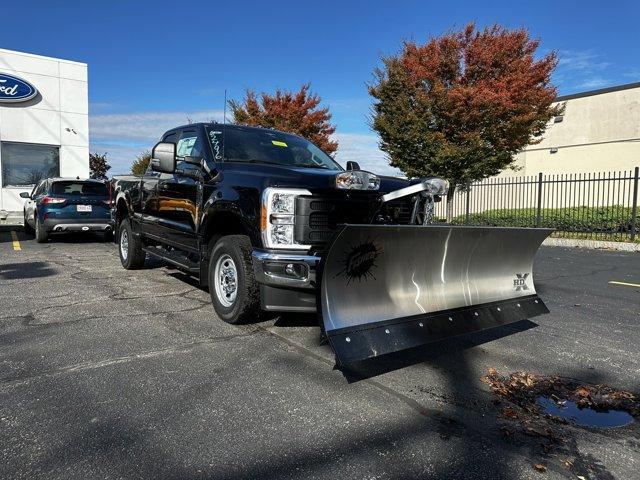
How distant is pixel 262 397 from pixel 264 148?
3.21 m

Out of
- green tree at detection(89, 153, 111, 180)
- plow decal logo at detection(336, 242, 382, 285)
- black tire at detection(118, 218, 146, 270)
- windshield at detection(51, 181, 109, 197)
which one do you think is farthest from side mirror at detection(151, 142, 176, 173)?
green tree at detection(89, 153, 111, 180)

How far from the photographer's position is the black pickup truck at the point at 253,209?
418 centimetres

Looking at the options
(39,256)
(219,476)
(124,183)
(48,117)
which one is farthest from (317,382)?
(48,117)

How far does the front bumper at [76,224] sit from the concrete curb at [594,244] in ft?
39.5

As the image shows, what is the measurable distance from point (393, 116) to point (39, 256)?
12.0 m

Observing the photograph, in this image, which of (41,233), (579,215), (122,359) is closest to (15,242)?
(41,233)

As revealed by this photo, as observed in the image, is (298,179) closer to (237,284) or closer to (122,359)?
(237,284)

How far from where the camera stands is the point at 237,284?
4730 mm

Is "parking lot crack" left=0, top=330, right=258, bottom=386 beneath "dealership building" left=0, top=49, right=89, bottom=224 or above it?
beneath

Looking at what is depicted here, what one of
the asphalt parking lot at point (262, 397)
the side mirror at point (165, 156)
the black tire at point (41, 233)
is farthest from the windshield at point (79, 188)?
the side mirror at point (165, 156)

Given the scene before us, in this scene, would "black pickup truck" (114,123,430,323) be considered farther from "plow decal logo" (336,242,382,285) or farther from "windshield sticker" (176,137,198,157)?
"plow decal logo" (336,242,382,285)

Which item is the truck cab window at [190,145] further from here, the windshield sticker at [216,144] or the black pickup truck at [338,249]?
the windshield sticker at [216,144]

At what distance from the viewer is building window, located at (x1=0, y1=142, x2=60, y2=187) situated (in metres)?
19.9

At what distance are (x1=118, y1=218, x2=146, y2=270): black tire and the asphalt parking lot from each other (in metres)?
2.03
